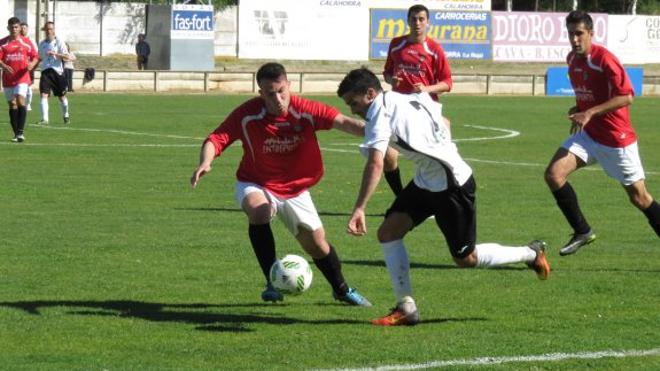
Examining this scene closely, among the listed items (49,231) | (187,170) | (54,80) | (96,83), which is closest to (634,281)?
(49,231)

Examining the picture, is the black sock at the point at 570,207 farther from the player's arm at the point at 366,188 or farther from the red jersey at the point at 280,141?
the player's arm at the point at 366,188

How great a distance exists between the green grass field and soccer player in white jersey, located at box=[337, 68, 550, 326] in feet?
Answer: 1.31

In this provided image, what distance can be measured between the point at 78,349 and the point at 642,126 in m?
28.0

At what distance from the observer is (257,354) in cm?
813

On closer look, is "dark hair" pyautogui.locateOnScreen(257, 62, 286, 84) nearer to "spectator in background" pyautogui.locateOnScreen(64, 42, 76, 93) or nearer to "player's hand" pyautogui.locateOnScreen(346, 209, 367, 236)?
"player's hand" pyautogui.locateOnScreen(346, 209, 367, 236)

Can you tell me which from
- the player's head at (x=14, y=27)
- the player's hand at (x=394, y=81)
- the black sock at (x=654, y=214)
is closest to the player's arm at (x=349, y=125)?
the black sock at (x=654, y=214)

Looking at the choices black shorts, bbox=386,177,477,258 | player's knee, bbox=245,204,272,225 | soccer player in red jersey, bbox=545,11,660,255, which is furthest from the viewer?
soccer player in red jersey, bbox=545,11,660,255

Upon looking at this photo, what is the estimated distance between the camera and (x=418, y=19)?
1510 centimetres

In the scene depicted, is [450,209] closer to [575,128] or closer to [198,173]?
[198,173]

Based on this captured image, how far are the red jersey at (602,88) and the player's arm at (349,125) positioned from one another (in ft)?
10.6

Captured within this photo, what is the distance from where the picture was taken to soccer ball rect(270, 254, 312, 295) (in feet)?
31.6

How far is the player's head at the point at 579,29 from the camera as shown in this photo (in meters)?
11.7

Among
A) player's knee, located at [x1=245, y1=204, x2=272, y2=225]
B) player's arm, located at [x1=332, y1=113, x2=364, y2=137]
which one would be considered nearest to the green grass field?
player's knee, located at [x1=245, y1=204, x2=272, y2=225]

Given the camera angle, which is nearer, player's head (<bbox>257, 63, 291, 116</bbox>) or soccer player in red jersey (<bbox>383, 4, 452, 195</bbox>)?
player's head (<bbox>257, 63, 291, 116</bbox>)
